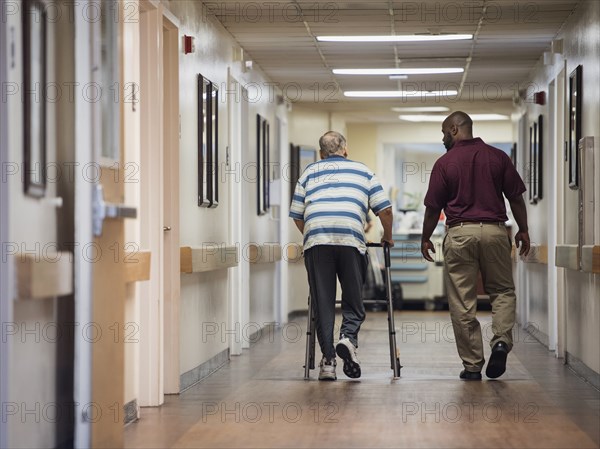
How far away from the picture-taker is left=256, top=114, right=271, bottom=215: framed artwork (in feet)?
31.1

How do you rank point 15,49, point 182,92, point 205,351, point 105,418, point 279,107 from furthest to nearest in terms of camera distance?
point 279,107
point 205,351
point 182,92
point 105,418
point 15,49

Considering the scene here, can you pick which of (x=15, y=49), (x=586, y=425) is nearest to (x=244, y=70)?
(x=586, y=425)

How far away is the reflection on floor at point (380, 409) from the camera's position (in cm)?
428

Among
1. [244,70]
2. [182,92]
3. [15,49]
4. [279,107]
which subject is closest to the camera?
[15,49]

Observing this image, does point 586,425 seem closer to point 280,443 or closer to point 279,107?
point 280,443

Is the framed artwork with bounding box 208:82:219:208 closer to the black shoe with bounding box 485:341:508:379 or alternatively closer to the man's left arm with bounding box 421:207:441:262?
the man's left arm with bounding box 421:207:441:262

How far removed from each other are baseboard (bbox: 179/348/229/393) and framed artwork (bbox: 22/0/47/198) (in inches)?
98.0

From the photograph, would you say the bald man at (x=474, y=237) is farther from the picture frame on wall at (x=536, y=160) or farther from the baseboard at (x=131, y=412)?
the picture frame on wall at (x=536, y=160)

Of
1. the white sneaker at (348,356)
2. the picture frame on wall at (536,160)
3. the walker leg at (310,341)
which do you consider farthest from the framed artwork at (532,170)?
the white sneaker at (348,356)

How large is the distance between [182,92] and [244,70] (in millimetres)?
2568

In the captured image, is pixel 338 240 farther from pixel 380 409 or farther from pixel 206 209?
pixel 380 409

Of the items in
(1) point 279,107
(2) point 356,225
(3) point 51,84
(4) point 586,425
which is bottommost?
(4) point 586,425

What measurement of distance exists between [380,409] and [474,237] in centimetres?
146

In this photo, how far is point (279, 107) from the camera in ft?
36.4
